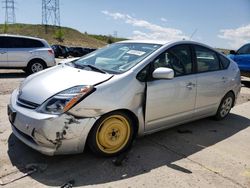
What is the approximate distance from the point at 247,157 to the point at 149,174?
1.72 metres

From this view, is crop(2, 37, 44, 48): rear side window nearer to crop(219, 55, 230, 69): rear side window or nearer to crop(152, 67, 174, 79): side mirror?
crop(219, 55, 230, 69): rear side window

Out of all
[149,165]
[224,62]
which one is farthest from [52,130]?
[224,62]

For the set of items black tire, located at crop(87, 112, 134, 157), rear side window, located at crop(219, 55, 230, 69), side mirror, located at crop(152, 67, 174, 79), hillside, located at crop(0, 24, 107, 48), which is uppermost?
hillside, located at crop(0, 24, 107, 48)

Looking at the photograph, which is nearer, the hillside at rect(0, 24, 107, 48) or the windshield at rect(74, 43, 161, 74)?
the windshield at rect(74, 43, 161, 74)

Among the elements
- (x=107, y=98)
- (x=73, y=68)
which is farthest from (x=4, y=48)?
(x=107, y=98)

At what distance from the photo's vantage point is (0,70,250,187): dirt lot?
3570 millimetres

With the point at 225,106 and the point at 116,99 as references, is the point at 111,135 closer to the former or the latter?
the point at 116,99

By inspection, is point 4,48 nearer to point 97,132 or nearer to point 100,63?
point 100,63

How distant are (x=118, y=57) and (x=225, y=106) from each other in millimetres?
2757

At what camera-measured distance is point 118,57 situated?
4.76m

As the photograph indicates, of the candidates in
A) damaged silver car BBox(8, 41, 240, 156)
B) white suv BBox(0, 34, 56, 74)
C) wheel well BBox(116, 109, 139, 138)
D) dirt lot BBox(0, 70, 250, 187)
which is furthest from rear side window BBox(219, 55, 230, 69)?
white suv BBox(0, 34, 56, 74)

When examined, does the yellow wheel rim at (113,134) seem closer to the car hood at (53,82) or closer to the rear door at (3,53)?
the car hood at (53,82)

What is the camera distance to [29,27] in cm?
8125

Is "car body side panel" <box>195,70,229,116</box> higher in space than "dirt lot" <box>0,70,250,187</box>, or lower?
higher
